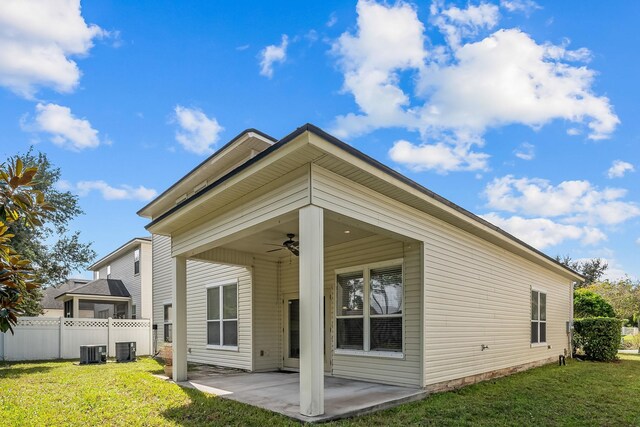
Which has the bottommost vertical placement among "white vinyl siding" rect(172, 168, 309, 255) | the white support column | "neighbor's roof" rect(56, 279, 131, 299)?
"neighbor's roof" rect(56, 279, 131, 299)

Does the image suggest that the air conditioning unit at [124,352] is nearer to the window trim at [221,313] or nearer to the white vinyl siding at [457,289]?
the window trim at [221,313]

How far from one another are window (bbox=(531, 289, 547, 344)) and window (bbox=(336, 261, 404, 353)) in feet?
21.5

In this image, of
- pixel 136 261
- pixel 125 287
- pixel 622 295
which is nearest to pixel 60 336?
pixel 136 261

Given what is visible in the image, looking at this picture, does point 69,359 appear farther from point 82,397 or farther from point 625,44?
point 625,44

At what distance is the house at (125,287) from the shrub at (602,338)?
17969 millimetres

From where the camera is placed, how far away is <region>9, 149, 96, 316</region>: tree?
16.8m

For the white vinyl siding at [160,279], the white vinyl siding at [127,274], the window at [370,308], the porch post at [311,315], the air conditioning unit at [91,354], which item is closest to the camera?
the porch post at [311,315]

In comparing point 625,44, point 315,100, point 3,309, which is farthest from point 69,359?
point 625,44

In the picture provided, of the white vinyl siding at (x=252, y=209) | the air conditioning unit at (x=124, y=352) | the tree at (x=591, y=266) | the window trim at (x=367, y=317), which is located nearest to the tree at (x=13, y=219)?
the white vinyl siding at (x=252, y=209)

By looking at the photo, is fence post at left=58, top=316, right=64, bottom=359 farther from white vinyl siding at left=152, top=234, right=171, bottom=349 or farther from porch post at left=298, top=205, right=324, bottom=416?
porch post at left=298, top=205, right=324, bottom=416

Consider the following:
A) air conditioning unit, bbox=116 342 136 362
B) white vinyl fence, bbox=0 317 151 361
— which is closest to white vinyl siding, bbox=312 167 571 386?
air conditioning unit, bbox=116 342 136 362

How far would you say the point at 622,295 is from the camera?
2547 centimetres

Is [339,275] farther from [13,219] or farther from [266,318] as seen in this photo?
[13,219]

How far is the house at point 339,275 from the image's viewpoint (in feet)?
19.5
